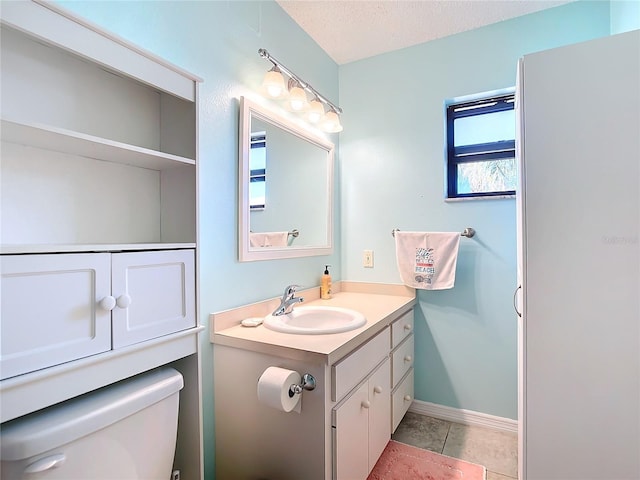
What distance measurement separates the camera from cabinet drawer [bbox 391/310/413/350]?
5.90 ft

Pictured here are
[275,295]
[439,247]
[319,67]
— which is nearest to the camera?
[275,295]

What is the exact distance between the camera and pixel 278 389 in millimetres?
1091

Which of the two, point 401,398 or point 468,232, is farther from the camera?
point 468,232

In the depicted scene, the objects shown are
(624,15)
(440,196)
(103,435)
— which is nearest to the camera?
(103,435)

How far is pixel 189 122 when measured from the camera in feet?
3.73

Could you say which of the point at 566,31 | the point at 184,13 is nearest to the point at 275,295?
the point at 184,13

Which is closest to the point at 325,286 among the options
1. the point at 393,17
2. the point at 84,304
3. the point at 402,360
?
the point at 402,360

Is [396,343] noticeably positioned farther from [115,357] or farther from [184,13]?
[184,13]

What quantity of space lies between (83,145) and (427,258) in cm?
178

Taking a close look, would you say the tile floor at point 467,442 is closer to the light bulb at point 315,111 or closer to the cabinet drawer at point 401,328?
the cabinet drawer at point 401,328

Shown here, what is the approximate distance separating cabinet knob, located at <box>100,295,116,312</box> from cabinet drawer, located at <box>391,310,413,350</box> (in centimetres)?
136

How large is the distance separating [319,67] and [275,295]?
1532 mm

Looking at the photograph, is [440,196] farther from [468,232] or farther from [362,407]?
[362,407]

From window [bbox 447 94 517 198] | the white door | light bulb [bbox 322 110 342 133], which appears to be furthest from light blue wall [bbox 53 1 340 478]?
window [bbox 447 94 517 198]
